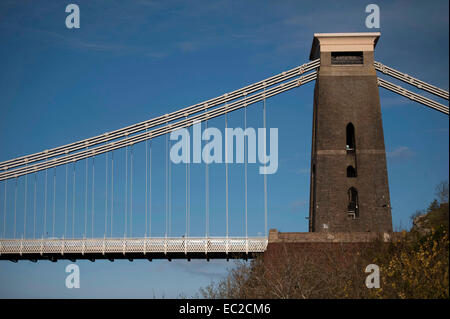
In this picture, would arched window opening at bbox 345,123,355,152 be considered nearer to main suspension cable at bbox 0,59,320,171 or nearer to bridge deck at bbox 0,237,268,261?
main suspension cable at bbox 0,59,320,171

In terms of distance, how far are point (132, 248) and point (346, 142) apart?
53.1ft

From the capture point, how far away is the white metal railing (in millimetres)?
55625

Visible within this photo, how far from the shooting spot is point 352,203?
59281 mm

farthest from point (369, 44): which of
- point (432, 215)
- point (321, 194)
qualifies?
point (432, 215)

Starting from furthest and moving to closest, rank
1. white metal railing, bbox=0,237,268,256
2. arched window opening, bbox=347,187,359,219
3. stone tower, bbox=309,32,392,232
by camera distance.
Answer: arched window opening, bbox=347,187,359,219
stone tower, bbox=309,32,392,232
white metal railing, bbox=0,237,268,256

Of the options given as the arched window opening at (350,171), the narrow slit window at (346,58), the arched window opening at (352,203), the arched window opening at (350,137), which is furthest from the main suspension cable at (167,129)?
the arched window opening at (352,203)

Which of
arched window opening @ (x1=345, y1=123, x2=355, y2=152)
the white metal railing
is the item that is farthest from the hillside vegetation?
arched window opening @ (x1=345, y1=123, x2=355, y2=152)

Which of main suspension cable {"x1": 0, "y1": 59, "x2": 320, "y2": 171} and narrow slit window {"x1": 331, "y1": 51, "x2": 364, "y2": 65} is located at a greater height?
narrow slit window {"x1": 331, "y1": 51, "x2": 364, "y2": 65}

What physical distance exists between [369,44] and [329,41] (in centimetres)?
275

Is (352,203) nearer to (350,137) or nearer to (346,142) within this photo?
(346,142)

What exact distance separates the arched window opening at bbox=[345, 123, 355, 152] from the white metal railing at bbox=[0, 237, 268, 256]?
390 inches

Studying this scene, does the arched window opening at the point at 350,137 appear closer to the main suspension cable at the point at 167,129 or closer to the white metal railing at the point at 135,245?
the main suspension cable at the point at 167,129

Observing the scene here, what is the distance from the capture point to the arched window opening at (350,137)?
60438 mm

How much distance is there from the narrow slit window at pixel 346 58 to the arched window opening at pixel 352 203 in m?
8.90
